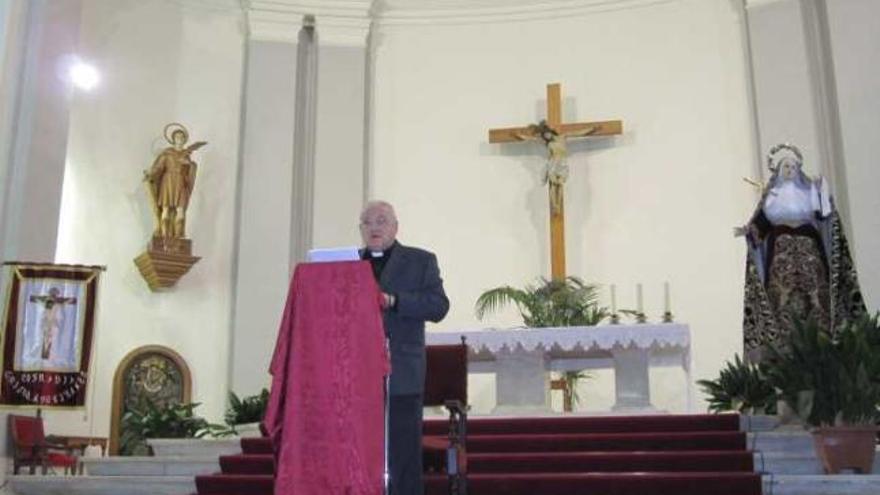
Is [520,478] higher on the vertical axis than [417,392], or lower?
lower

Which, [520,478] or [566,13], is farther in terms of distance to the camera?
[566,13]

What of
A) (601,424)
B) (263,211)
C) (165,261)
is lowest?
(601,424)

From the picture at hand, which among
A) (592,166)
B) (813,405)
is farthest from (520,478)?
(592,166)

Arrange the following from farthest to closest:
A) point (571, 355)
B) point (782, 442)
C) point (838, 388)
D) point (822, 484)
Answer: point (571, 355) → point (782, 442) → point (838, 388) → point (822, 484)

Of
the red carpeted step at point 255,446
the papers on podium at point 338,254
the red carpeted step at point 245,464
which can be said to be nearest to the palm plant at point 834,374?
the papers on podium at point 338,254

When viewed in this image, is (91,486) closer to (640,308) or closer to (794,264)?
(794,264)

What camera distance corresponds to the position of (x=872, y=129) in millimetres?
9578

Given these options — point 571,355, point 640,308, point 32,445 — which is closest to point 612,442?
point 571,355

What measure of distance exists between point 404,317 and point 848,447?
9.39 ft

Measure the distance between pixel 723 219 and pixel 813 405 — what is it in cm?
478

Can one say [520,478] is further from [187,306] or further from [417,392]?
[187,306]

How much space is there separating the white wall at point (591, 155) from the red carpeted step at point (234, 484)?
15.1 ft

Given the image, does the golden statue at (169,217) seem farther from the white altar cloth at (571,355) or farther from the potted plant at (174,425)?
the white altar cloth at (571,355)

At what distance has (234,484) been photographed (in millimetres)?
6191
